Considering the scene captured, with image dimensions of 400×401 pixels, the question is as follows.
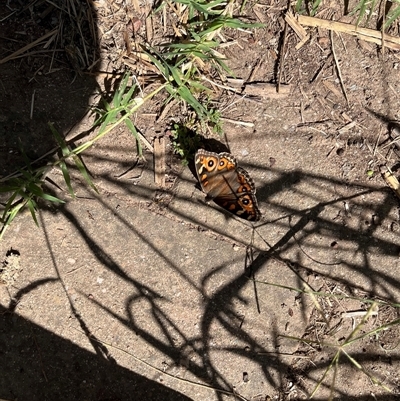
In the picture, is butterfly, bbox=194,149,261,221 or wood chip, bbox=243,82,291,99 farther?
wood chip, bbox=243,82,291,99

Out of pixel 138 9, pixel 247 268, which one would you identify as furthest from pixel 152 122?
pixel 247 268

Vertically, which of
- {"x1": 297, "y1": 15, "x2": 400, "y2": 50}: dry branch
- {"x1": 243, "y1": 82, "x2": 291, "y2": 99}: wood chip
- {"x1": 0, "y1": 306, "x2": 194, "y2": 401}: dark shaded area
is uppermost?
{"x1": 297, "y1": 15, "x2": 400, "y2": 50}: dry branch

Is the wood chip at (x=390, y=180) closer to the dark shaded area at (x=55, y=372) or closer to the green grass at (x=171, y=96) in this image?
the green grass at (x=171, y=96)

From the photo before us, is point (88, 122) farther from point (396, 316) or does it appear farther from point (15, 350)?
point (396, 316)

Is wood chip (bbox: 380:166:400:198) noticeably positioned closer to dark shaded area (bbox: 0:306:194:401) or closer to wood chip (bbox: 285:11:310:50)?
wood chip (bbox: 285:11:310:50)

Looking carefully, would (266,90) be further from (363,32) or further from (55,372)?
(55,372)

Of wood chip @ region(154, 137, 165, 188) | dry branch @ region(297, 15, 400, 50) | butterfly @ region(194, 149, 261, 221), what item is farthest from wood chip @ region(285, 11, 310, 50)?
wood chip @ region(154, 137, 165, 188)
